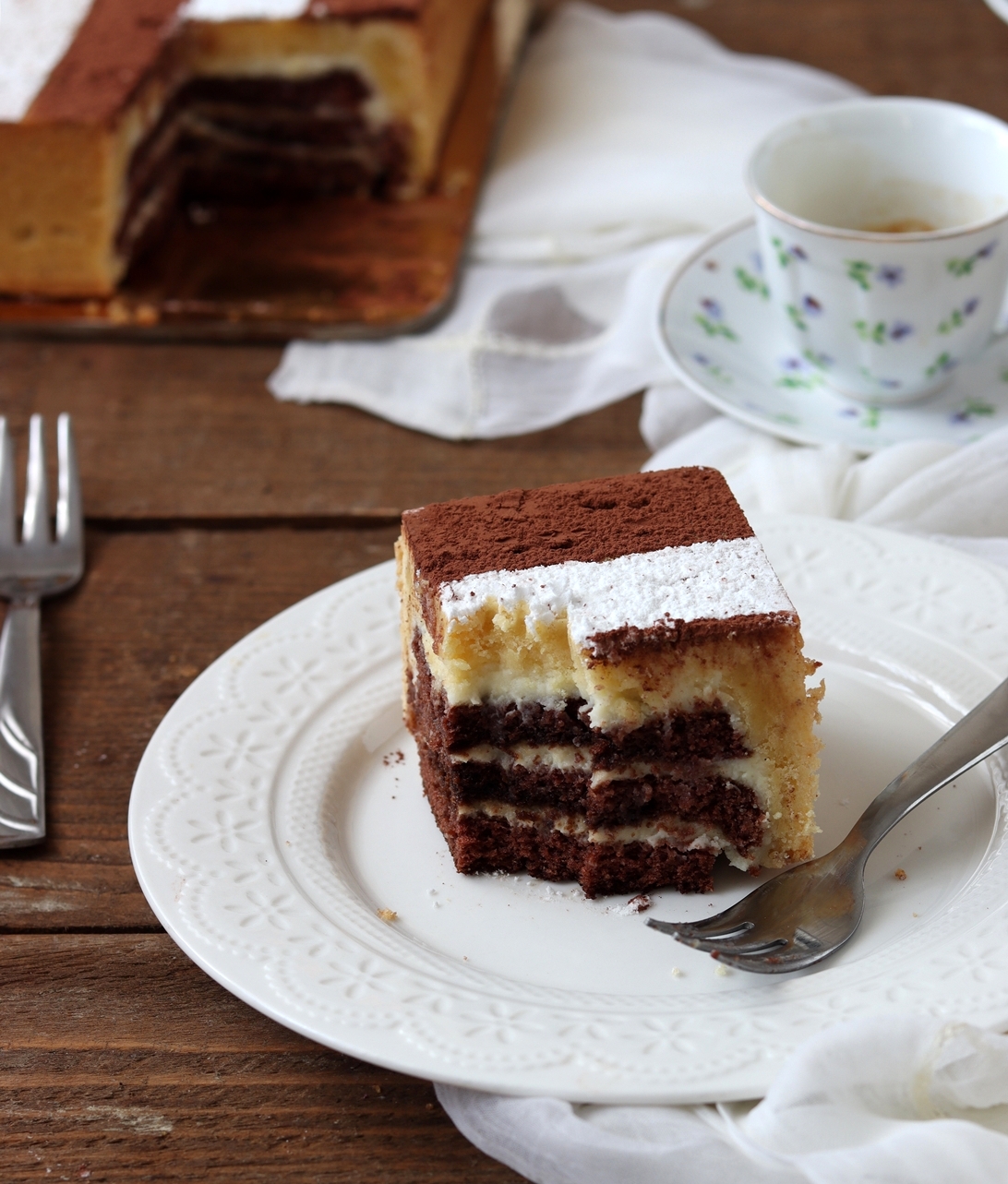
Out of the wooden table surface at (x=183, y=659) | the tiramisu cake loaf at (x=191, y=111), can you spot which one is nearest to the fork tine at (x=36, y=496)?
the wooden table surface at (x=183, y=659)

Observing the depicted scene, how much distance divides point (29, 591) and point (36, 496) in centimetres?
24

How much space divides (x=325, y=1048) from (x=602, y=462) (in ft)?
4.57

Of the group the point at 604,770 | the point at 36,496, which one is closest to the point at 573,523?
the point at 604,770

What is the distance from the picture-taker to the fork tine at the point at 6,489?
2441 mm

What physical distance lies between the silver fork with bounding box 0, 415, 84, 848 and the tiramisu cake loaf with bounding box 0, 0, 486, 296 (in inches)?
29.6

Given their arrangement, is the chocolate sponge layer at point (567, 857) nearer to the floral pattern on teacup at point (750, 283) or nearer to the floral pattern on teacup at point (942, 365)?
the floral pattern on teacup at point (942, 365)

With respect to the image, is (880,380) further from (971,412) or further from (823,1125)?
(823,1125)

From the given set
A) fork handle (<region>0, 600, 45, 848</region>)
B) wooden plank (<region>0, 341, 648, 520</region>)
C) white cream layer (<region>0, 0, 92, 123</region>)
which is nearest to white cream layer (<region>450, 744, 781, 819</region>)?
Answer: fork handle (<region>0, 600, 45, 848</region>)

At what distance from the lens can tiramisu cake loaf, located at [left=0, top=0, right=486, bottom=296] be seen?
10.4 feet

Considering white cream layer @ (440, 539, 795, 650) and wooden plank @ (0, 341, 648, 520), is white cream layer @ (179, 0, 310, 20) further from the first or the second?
white cream layer @ (440, 539, 795, 650)

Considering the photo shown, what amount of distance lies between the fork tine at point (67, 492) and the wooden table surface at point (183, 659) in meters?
0.06

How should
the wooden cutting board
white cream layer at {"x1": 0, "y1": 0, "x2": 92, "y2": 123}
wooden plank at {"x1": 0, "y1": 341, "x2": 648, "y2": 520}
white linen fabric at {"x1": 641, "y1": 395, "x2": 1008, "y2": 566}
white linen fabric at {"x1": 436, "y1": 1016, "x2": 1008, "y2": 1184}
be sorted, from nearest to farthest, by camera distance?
white linen fabric at {"x1": 436, "y1": 1016, "x2": 1008, "y2": 1184} < white linen fabric at {"x1": 641, "y1": 395, "x2": 1008, "y2": 566} < wooden plank at {"x1": 0, "y1": 341, "x2": 648, "y2": 520} < the wooden cutting board < white cream layer at {"x1": 0, "y1": 0, "x2": 92, "y2": 123}

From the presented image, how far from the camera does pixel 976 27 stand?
404 centimetres

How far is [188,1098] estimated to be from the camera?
1511 mm
